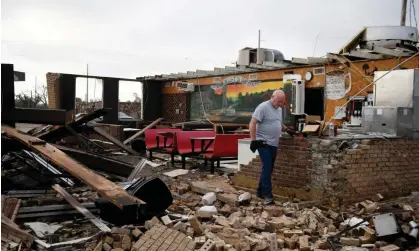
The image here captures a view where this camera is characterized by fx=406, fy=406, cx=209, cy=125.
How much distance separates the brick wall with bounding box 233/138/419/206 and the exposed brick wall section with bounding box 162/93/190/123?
530 inches

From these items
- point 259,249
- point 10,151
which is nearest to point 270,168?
point 259,249

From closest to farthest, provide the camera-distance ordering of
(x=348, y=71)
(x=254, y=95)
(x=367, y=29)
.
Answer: (x=348, y=71) → (x=367, y=29) → (x=254, y=95)

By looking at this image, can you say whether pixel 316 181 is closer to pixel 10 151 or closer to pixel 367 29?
pixel 10 151

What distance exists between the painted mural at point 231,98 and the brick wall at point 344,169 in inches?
321

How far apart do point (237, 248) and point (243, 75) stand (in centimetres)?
1322

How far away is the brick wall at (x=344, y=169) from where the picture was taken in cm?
627

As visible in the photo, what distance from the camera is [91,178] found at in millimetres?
5410

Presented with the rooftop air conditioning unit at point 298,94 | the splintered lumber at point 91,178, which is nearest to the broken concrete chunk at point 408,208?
the splintered lumber at point 91,178

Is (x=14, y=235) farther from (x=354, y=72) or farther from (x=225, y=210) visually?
(x=354, y=72)

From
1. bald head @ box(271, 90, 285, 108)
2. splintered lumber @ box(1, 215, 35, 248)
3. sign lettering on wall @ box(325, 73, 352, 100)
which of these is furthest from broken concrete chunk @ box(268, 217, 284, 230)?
sign lettering on wall @ box(325, 73, 352, 100)

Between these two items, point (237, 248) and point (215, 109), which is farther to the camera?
point (215, 109)

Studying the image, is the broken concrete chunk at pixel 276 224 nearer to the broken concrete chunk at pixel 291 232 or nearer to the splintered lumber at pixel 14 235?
the broken concrete chunk at pixel 291 232

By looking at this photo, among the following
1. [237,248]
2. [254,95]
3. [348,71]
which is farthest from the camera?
[254,95]

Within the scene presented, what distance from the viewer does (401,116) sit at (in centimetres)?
726
